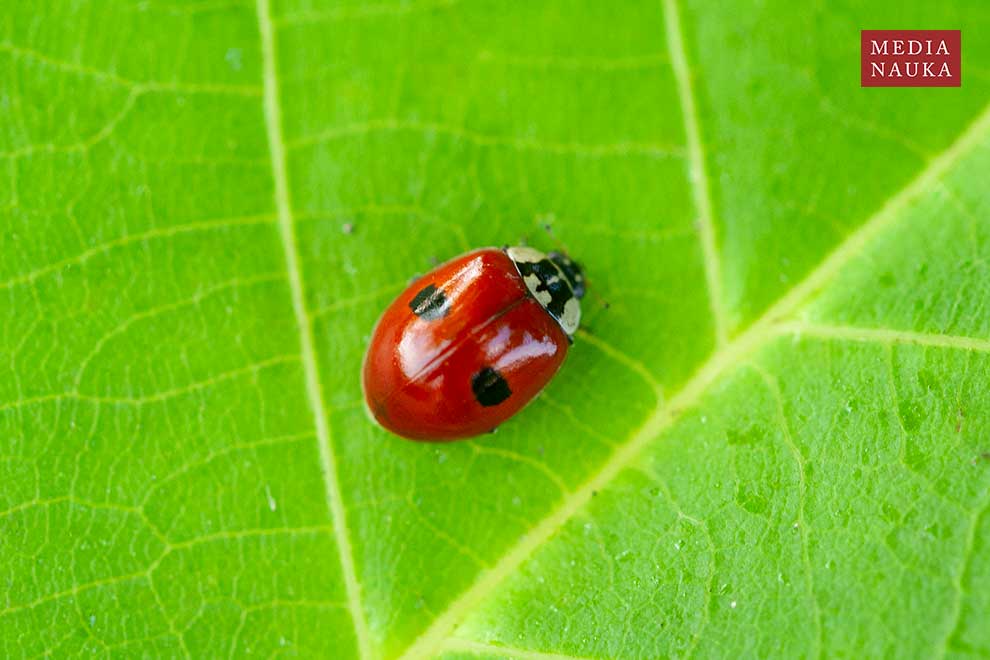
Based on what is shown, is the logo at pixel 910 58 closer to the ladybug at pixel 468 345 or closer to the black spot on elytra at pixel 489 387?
the ladybug at pixel 468 345

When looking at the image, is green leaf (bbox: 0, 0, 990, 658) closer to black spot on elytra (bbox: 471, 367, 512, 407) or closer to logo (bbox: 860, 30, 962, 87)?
logo (bbox: 860, 30, 962, 87)

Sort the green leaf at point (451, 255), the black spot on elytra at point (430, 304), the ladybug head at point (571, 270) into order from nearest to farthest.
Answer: the green leaf at point (451, 255) < the black spot on elytra at point (430, 304) < the ladybug head at point (571, 270)

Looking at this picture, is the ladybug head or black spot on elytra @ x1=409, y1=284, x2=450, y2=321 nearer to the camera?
black spot on elytra @ x1=409, y1=284, x2=450, y2=321

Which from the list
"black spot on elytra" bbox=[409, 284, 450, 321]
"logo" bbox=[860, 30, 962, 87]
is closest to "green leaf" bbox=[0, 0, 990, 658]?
"logo" bbox=[860, 30, 962, 87]

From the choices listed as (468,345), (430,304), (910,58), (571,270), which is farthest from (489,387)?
(910,58)

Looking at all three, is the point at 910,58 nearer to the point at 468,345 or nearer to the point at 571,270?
the point at 571,270

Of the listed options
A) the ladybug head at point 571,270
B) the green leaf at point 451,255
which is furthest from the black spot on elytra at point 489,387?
the ladybug head at point 571,270
